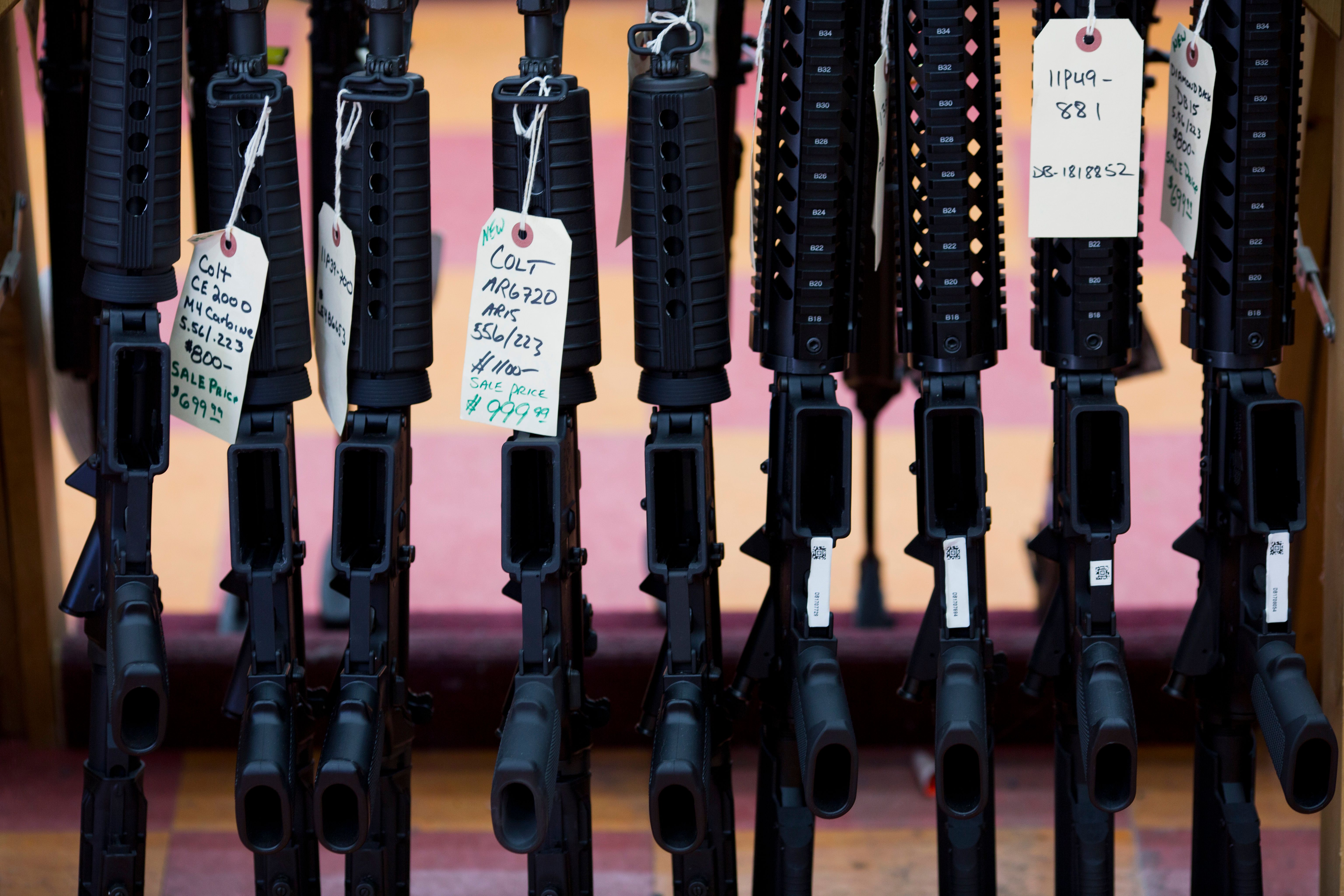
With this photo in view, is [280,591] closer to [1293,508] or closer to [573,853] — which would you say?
[573,853]

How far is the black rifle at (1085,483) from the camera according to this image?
1.23m

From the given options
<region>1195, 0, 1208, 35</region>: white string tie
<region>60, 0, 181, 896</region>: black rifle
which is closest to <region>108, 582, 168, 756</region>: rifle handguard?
<region>60, 0, 181, 896</region>: black rifle

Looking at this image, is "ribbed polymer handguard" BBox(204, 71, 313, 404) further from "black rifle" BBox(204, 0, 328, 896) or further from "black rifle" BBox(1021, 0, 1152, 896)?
"black rifle" BBox(1021, 0, 1152, 896)

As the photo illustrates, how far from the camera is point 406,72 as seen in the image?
1247 mm

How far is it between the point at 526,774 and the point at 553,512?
0.22 meters

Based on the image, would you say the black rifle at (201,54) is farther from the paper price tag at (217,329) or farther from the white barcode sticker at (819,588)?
the white barcode sticker at (819,588)

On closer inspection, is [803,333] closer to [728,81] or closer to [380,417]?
[380,417]

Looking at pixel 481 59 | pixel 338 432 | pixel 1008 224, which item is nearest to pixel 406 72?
pixel 338 432

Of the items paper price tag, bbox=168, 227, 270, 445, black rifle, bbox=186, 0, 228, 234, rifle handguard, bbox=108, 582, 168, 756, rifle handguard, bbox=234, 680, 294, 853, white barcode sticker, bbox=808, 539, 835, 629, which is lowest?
rifle handguard, bbox=234, 680, 294, 853

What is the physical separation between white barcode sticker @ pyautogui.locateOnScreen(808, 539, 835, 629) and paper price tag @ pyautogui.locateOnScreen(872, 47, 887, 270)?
0.86 ft

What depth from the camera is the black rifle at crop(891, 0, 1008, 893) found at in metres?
1.23

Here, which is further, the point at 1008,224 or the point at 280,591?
the point at 1008,224

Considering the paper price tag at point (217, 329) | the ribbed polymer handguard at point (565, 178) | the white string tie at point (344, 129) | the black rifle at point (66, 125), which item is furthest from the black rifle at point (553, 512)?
the black rifle at point (66, 125)

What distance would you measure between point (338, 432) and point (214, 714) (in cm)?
92
